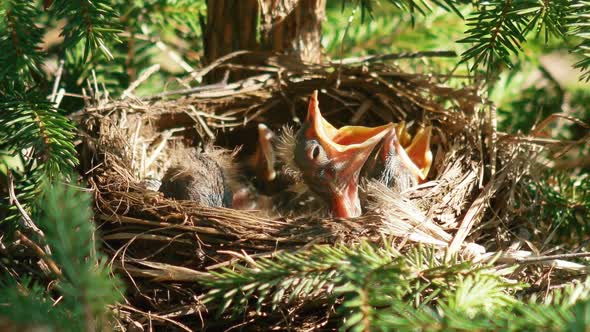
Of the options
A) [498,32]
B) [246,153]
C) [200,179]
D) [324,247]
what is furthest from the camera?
[246,153]

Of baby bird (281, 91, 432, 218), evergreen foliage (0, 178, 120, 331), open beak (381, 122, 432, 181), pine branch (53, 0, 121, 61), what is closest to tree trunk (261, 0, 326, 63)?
baby bird (281, 91, 432, 218)

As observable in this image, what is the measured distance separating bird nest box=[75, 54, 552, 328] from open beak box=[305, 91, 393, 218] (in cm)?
17

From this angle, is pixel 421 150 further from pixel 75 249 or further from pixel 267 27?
pixel 75 249

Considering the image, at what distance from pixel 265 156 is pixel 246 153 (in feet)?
Answer: 0.65

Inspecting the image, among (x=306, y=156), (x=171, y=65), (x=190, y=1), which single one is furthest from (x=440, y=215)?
(x=171, y=65)

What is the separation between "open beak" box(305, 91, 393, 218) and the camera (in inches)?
65.1

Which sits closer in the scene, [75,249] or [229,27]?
[75,249]

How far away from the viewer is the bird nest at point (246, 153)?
4.18 ft

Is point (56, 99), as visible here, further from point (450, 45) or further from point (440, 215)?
point (450, 45)

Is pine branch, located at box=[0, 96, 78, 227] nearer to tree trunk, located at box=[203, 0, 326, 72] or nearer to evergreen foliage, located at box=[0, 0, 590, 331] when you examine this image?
evergreen foliage, located at box=[0, 0, 590, 331]

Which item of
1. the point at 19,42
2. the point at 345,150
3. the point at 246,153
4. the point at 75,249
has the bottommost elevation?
the point at 246,153

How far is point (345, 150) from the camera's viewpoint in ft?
5.43

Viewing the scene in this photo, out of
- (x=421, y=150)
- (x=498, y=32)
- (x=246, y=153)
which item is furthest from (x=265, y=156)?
(x=498, y=32)

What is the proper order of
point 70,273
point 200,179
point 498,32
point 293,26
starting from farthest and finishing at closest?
point 293,26 → point 200,179 → point 498,32 → point 70,273
